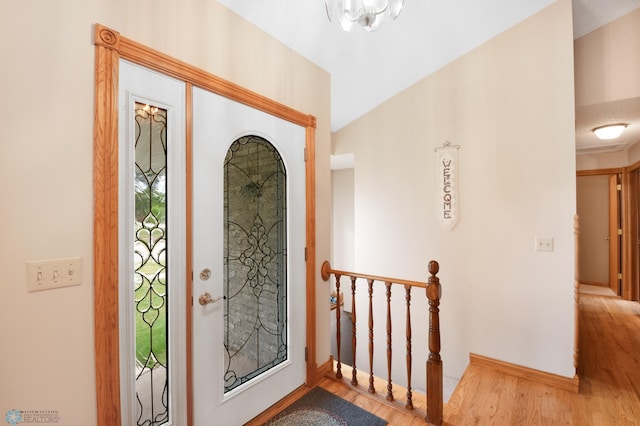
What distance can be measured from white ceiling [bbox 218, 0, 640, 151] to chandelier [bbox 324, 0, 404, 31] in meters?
0.73

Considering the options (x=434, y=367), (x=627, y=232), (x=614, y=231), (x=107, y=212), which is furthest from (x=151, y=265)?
(x=614, y=231)

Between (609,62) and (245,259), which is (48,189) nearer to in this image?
(245,259)

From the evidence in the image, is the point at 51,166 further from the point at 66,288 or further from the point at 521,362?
the point at 521,362

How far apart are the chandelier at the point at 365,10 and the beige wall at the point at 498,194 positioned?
181 cm

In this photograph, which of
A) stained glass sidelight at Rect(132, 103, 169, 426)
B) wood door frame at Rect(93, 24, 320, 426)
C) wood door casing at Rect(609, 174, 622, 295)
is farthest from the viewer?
wood door casing at Rect(609, 174, 622, 295)

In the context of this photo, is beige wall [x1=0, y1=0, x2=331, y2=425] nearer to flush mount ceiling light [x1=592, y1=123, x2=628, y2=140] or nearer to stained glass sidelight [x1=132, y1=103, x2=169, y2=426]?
stained glass sidelight [x1=132, y1=103, x2=169, y2=426]

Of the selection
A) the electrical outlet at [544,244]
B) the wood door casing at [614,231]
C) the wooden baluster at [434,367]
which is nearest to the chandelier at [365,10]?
the wooden baluster at [434,367]

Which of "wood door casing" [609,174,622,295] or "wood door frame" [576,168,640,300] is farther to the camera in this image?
"wood door casing" [609,174,622,295]

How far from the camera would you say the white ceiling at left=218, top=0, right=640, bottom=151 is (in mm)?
1996

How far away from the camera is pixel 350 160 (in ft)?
14.3

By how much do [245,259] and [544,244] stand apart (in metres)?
2.41

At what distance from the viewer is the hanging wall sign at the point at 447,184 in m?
2.88

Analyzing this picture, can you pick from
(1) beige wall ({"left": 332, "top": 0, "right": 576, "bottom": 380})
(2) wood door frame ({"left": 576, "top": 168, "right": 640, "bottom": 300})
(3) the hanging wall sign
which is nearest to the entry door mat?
(1) beige wall ({"left": 332, "top": 0, "right": 576, "bottom": 380})

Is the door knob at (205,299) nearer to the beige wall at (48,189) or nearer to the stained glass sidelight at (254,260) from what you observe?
the stained glass sidelight at (254,260)
